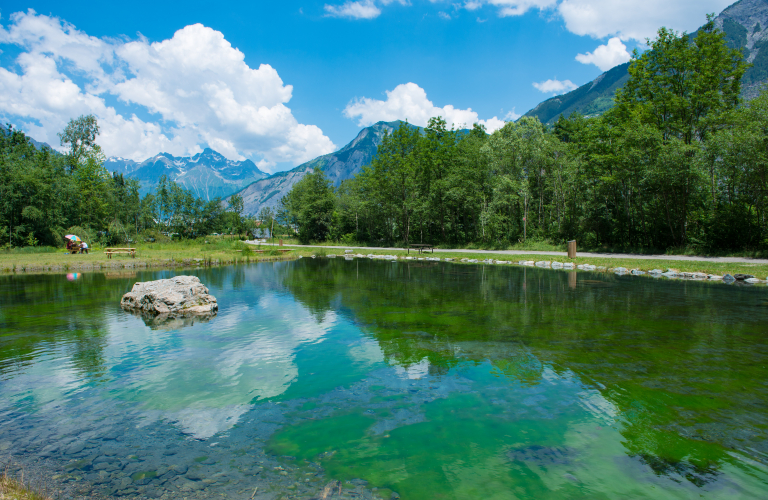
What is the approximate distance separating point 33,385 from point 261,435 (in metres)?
5.23

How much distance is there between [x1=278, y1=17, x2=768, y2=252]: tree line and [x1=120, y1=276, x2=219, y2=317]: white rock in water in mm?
29559

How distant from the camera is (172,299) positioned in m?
13.3

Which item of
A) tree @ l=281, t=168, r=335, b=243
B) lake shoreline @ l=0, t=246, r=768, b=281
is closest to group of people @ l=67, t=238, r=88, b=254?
lake shoreline @ l=0, t=246, r=768, b=281

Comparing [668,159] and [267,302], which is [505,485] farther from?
[668,159]

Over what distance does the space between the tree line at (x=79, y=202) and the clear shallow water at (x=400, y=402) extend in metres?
38.2

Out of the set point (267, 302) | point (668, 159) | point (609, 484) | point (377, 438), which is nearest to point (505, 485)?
point (609, 484)

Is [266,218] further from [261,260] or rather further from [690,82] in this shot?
[690,82]

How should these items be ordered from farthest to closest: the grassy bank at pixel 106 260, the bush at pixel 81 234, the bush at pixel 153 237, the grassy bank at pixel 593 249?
the bush at pixel 153 237, the bush at pixel 81 234, the grassy bank at pixel 106 260, the grassy bank at pixel 593 249

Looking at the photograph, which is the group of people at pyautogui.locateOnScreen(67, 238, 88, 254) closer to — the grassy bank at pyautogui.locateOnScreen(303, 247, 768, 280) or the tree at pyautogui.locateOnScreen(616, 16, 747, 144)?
the grassy bank at pyautogui.locateOnScreen(303, 247, 768, 280)

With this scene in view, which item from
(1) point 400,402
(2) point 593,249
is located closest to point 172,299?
(1) point 400,402

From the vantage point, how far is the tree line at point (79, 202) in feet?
129

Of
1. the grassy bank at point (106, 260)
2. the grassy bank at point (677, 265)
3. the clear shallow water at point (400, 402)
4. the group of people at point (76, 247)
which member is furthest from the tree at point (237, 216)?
the clear shallow water at point (400, 402)

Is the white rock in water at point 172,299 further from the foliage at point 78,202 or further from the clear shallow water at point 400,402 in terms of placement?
the foliage at point 78,202

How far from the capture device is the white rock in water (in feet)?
43.2
